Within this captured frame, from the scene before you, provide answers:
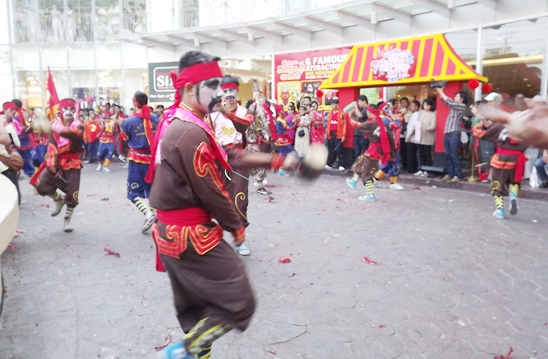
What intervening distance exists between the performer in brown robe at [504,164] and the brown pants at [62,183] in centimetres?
587

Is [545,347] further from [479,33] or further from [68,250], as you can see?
[479,33]

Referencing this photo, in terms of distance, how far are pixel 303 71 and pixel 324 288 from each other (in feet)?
40.3

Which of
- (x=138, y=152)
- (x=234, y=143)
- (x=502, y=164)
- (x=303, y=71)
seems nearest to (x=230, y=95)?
(x=234, y=143)

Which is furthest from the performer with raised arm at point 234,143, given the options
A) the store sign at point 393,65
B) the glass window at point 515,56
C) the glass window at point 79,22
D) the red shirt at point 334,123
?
the glass window at point 79,22

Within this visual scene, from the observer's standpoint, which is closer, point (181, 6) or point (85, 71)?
point (181, 6)

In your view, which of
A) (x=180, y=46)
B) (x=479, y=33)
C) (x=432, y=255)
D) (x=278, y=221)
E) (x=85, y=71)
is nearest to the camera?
(x=432, y=255)

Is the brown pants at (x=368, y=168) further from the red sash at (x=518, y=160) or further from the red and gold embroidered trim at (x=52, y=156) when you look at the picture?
the red and gold embroidered trim at (x=52, y=156)

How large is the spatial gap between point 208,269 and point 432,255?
361cm

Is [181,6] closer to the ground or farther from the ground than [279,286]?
farther from the ground

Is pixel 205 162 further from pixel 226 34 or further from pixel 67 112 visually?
pixel 226 34

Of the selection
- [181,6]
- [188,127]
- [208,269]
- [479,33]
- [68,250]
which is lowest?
[68,250]

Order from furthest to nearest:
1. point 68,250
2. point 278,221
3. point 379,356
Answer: point 278,221
point 68,250
point 379,356

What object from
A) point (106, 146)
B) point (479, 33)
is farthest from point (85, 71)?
point (479, 33)

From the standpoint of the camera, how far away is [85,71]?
2333 centimetres
